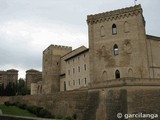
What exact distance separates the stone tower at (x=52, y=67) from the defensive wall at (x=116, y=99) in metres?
23.0

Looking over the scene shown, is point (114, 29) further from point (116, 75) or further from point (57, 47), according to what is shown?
point (57, 47)

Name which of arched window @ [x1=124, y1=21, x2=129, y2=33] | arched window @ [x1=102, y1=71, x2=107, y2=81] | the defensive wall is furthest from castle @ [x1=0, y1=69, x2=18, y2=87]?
arched window @ [x1=124, y1=21, x2=129, y2=33]

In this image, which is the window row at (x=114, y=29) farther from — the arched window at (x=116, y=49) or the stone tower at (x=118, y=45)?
the arched window at (x=116, y=49)

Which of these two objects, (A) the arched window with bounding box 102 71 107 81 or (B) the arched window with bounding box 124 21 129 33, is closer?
(B) the arched window with bounding box 124 21 129 33

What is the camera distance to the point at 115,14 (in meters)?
39.6

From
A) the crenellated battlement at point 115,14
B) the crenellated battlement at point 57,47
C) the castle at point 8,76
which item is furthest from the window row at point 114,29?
the castle at point 8,76

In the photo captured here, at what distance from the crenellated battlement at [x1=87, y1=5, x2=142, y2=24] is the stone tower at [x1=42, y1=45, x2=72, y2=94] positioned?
68.9ft

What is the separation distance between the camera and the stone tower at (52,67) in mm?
59322

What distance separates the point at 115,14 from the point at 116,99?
14563mm

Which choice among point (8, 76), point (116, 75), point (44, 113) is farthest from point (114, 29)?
point (8, 76)

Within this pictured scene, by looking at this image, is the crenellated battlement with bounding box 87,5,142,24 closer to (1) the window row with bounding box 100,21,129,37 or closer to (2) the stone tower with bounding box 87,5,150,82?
(2) the stone tower with bounding box 87,5,150,82

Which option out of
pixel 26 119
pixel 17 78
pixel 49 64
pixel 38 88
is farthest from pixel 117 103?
pixel 17 78

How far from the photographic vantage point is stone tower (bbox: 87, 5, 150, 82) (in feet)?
122

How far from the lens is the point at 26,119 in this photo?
12.5m
